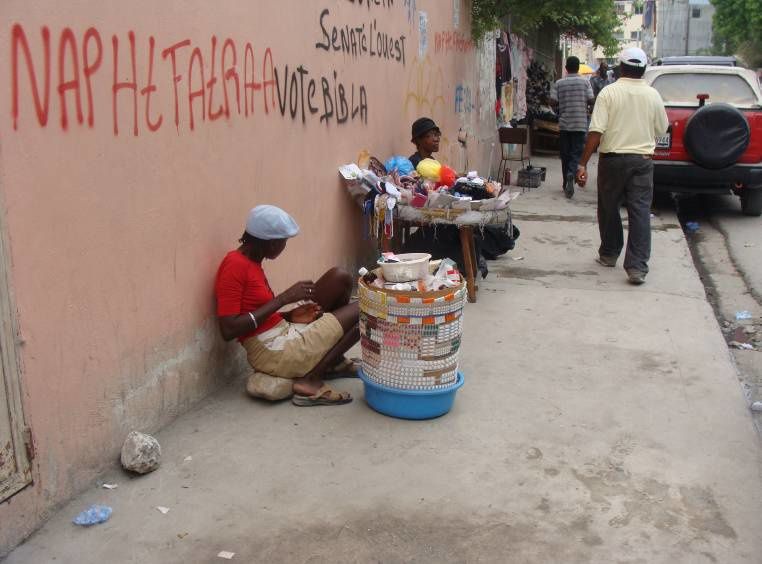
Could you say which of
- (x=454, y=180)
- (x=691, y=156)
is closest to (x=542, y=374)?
(x=454, y=180)

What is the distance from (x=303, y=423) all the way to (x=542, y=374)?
1521mm

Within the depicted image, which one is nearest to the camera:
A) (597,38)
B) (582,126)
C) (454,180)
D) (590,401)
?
(590,401)

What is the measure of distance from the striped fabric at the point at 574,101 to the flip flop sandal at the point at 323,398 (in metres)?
8.48

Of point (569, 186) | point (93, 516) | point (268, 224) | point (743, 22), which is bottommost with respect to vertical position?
point (93, 516)

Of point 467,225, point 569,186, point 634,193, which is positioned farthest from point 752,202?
point 467,225

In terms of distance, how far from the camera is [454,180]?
632 cm

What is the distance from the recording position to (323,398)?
4.11 m

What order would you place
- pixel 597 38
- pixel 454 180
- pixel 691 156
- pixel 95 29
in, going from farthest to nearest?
pixel 597 38 → pixel 691 156 → pixel 454 180 → pixel 95 29

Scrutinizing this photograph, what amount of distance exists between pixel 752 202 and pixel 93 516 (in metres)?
9.23

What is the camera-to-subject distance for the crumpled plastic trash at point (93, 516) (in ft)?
9.74

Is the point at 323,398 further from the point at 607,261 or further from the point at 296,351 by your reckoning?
the point at 607,261

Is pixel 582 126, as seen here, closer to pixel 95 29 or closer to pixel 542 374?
pixel 542 374

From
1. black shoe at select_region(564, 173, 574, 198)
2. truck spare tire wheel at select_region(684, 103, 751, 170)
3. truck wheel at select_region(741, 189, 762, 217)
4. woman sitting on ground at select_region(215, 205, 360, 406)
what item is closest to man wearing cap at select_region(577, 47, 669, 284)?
truck spare tire wheel at select_region(684, 103, 751, 170)

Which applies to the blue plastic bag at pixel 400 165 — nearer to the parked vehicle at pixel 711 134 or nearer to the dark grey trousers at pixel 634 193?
the dark grey trousers at pixel 634 193
